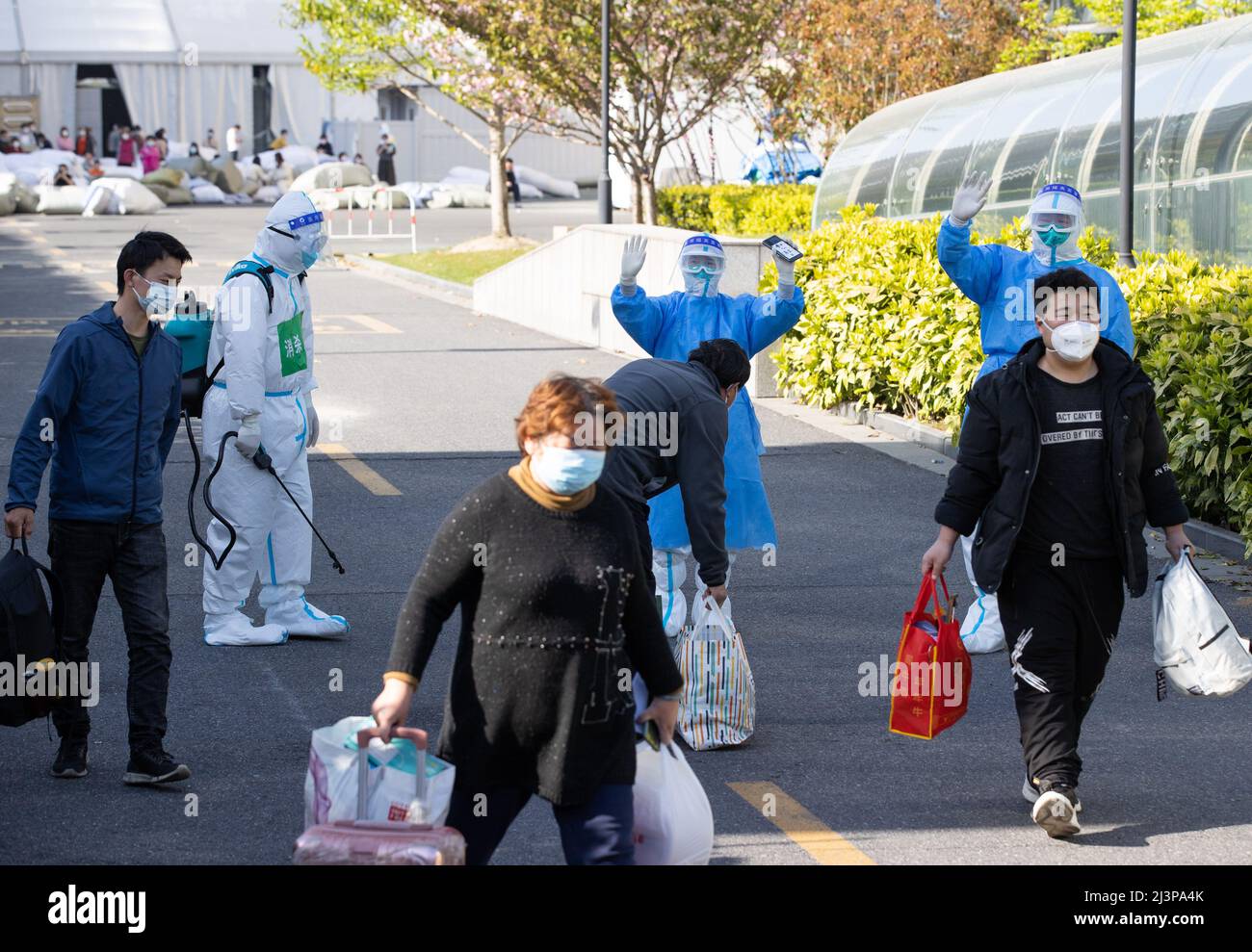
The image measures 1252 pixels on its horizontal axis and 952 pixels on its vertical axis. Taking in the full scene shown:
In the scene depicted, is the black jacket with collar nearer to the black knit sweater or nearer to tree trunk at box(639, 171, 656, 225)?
the black knit sweater

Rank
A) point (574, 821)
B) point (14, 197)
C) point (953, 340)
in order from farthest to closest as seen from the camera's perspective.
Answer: point (14, 197)
point (953, 340)
point (574, 821)

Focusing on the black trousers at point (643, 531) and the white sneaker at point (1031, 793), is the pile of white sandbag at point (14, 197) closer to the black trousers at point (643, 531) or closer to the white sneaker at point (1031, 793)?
the black trousers at point (643, 531)

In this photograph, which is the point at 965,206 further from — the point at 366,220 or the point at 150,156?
the point at 150,156

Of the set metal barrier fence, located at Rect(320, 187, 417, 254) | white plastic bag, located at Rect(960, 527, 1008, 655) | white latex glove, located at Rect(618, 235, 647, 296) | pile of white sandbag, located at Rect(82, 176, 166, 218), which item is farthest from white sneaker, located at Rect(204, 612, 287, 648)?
pile of white sandbag, located at Rect(82, 176, 166, 218)

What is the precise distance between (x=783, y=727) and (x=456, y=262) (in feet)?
75.7

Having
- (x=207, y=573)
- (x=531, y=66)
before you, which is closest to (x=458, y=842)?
(x=207, y=573)

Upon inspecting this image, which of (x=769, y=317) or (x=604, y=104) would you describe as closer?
(x=769, y=317)

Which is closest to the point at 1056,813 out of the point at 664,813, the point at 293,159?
the point at 664,813

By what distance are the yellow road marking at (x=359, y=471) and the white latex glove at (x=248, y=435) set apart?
Result: 3.75 metres

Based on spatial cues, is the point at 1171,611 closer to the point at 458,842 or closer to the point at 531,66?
the point at 458,842

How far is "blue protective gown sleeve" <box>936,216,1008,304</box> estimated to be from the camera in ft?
26.9

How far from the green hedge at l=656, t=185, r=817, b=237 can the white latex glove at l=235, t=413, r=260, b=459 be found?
15.4m

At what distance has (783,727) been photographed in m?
7.16

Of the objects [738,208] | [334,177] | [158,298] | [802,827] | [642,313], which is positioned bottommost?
[802,827]
